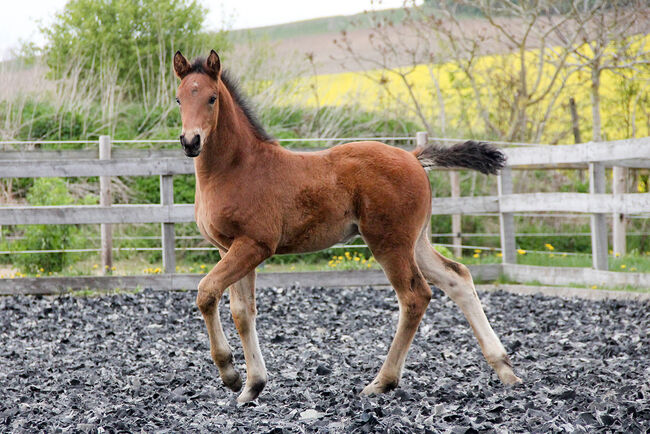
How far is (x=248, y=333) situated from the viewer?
4219mm

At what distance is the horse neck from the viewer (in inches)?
159

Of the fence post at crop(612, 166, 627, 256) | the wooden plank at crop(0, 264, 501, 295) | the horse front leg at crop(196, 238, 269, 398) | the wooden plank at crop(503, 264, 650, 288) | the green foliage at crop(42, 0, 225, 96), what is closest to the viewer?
the horse front leg at crop(196, 238, 269, 398)

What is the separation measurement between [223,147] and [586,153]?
523 centimetres

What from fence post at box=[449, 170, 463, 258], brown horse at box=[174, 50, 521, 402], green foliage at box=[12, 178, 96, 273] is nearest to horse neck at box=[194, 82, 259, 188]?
brown horse at box=[174, 50, 521, 402]

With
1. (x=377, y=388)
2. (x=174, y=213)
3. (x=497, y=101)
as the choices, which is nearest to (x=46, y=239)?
(x=174, y=213)

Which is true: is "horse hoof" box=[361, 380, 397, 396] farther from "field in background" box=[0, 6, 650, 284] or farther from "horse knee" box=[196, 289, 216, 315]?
"field in background" box=[0, 6, 650, 284]

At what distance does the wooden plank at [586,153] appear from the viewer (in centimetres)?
725

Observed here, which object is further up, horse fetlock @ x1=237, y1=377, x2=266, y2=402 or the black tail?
the black tail

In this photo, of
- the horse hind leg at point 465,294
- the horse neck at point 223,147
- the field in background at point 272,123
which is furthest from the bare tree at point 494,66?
the horse neck at point 223,147

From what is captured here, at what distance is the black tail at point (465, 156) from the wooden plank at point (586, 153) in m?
3.02

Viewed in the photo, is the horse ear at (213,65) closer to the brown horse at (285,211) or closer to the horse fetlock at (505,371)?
the brown horse at (285,211)

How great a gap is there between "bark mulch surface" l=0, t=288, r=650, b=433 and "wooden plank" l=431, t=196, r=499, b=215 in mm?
1490

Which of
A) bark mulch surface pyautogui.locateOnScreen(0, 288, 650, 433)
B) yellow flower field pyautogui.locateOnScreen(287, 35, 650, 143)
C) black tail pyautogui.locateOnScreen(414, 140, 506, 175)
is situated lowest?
bark mulch surface pyautogui.locateOnScreen(0, 288, 650, 433)

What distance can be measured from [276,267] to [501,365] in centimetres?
748
